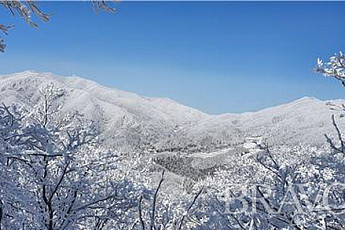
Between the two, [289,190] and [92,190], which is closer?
[289,190]

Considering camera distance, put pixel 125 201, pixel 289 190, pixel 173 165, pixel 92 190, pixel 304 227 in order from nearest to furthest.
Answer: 1. pixel 304 227
2. pixel 289 190
3. pixel 125 201
4. pixel 92 190
5. pixel 173 165

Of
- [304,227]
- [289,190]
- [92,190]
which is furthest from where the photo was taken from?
[92,190]

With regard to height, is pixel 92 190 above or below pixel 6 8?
below

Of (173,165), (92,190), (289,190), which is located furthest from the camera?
(173,165)

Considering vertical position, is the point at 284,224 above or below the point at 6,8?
→ below

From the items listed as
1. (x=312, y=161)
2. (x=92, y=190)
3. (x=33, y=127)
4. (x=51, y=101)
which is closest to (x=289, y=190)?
(x=312, y=161)

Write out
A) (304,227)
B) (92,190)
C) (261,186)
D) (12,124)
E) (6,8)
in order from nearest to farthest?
(304,227) → (261,186) → (6,8) → (12,124) → (92,190)

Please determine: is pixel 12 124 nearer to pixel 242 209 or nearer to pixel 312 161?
pixel 242 209

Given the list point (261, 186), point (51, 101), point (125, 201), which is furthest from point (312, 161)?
point (51, 101)

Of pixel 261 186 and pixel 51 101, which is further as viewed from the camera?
pixel 51 101

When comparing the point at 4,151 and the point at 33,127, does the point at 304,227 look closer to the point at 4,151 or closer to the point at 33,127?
the point at 4,151
